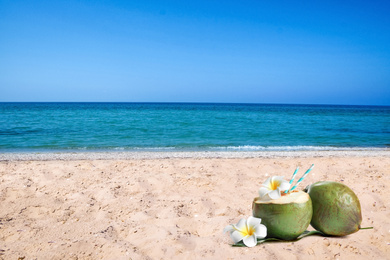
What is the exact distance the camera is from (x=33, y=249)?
8.18ft

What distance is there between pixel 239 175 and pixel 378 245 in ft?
10.3

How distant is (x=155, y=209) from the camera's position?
356cm

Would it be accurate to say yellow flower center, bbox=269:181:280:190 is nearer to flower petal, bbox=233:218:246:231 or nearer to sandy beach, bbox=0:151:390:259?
flower petal, bbox=233:218:246:231

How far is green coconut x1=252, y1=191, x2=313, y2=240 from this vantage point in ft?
5.49

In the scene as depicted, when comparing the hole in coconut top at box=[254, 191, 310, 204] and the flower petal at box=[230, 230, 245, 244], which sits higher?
the hole in coconut top at box=[254, 191, 310, 204]

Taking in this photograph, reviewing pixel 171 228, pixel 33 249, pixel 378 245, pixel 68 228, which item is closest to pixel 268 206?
pixel 378 245

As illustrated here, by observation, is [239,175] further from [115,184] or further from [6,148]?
[6,148]

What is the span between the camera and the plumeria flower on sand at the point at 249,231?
66.2 inches

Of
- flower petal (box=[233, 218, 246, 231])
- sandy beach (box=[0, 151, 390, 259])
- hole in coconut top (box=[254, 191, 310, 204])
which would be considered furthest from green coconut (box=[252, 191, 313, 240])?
sandy beach (box=[0, 151, 390, 259])

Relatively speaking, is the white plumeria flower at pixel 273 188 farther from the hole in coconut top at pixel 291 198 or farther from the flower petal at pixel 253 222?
the flower petal at pixel 253 222

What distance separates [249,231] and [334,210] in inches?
24.0

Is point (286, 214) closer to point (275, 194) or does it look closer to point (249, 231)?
point (275, 194)

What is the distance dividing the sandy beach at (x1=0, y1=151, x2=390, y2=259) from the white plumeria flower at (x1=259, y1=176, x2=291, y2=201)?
1.85 feet

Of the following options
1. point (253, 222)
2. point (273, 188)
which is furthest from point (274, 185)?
point (253, 222)
